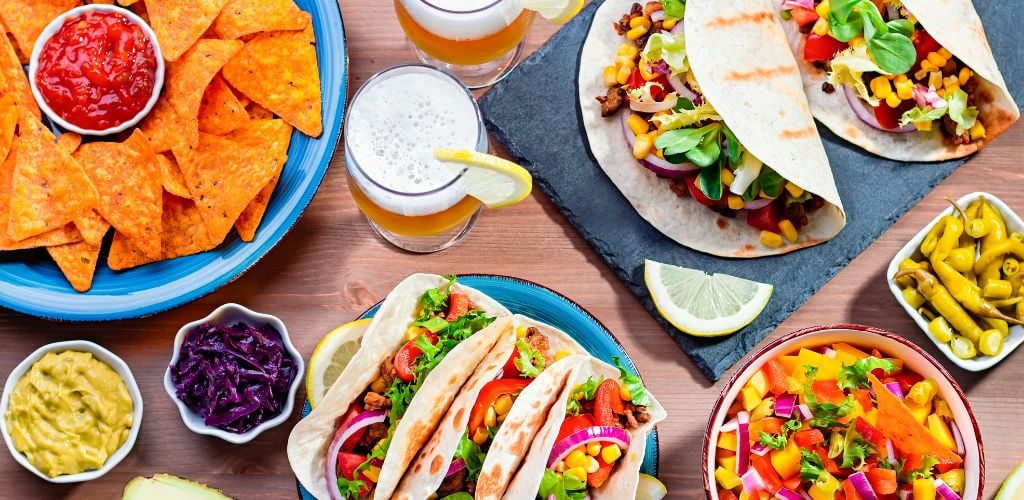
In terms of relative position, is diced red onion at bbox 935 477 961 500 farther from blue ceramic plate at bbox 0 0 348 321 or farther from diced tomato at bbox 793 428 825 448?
blue ceramic plate at bbox 0 0 348 321

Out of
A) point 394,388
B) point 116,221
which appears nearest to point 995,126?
point 394,388

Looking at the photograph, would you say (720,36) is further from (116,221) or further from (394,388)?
(116,221)

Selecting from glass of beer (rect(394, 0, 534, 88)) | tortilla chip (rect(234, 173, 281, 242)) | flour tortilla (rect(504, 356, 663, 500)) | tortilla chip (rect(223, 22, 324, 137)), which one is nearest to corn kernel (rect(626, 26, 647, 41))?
glass of beer (rect(394, 0, 534, 88))

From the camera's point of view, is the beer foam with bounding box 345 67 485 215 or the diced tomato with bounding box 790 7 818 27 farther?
the diced tomato with bounding box 790 7 818 27

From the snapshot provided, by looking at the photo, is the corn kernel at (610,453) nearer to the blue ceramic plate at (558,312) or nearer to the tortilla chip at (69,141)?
the blue ceramic plate at (558,312)

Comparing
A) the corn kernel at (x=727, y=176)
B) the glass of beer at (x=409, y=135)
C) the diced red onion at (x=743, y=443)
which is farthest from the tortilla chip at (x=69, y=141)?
the diced red onion at (x=743, y=443)

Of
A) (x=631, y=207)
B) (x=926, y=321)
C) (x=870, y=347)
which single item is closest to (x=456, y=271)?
(x=631, y=207)
